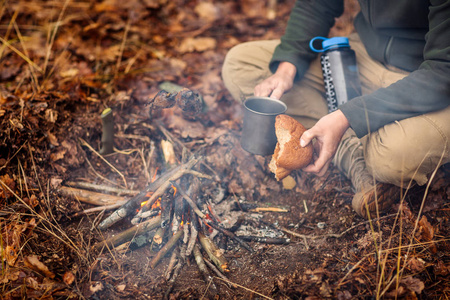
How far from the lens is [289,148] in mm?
2316

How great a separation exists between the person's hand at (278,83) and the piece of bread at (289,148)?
0.50 meters

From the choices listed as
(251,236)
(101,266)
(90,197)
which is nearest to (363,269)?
(251,236)

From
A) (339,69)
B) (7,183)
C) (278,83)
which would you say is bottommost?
(7,183)

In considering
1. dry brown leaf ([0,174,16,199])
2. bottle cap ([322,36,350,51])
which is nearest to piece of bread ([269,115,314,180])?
bottle cap ([322,36,350,51])

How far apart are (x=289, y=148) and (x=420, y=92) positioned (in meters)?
1.01

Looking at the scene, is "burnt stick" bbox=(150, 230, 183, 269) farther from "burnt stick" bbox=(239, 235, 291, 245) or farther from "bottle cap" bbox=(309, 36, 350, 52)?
"bottle cap" bbox=(309, 36, 350, 52)

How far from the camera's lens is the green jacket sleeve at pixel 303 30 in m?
3.07

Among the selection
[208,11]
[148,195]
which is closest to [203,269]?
[148,195]

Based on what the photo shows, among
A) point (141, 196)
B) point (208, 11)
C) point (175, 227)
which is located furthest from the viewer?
point (208, 11)

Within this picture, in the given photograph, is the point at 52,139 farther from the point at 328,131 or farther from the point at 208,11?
the point at 208,11

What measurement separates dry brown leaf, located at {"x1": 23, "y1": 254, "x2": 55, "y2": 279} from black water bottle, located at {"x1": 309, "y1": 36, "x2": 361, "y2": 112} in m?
2.82

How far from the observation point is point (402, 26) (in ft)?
8.36

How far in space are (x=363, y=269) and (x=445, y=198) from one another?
1174 millimetres

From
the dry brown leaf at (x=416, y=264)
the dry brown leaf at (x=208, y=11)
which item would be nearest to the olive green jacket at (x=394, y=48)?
the dry brown leaf at (x=416, y=264)
